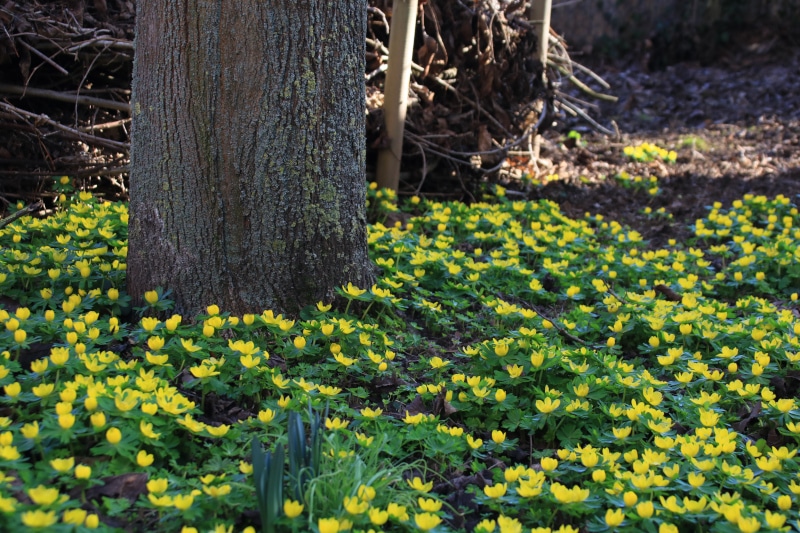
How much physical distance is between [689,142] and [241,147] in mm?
5939

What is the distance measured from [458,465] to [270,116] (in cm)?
152

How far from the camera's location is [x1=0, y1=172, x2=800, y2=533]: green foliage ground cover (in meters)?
2.07

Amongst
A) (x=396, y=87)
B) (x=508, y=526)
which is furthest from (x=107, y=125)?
(x=508, y=526)

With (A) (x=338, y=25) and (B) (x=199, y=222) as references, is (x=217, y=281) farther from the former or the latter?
(A) (x=338, y=25)

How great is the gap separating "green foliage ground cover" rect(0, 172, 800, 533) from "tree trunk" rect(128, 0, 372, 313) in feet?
0.58

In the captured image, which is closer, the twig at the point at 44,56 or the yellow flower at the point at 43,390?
the yellow flower at the point at 43,390

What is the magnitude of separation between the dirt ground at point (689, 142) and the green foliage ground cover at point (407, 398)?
2.06 meters

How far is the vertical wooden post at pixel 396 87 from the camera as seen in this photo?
16.2 feet

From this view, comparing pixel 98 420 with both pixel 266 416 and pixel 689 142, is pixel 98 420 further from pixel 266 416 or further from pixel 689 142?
pixel 689 142

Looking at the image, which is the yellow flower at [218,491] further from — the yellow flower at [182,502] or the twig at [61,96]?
the twig at [61,96]

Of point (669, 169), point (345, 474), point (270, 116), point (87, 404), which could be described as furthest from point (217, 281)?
point (669, 169)

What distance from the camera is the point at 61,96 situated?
4371mm

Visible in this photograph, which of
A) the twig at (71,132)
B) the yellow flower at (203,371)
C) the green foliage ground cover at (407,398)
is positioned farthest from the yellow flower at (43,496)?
the twig at (71,132)

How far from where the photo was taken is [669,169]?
7.02 m
